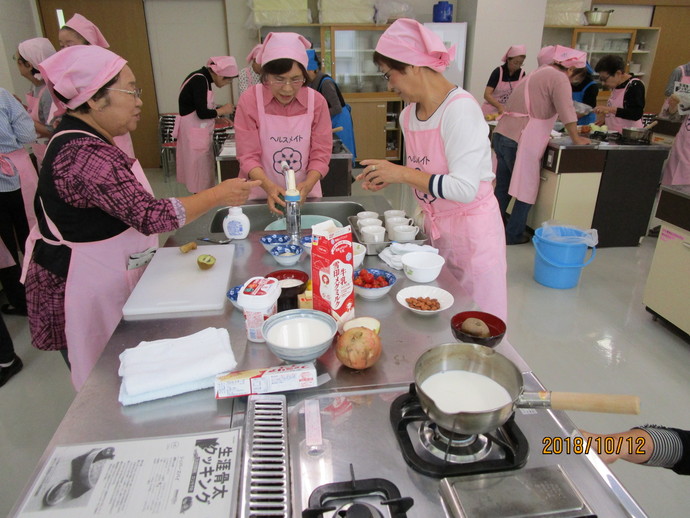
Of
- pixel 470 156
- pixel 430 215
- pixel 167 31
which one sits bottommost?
pixel 430 215

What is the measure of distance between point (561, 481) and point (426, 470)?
0.22 m

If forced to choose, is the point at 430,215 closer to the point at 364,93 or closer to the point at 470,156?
the point at 470,156

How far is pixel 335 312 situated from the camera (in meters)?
1.22

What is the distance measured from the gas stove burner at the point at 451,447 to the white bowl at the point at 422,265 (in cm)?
63

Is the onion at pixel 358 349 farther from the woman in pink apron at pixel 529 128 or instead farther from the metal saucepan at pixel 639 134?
the metal saucepan at pixel 639 134

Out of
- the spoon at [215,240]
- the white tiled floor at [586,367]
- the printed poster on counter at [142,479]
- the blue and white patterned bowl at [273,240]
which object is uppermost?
the blue and white patterned bowl at [273,240]

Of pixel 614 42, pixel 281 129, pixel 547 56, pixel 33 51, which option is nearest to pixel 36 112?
pixel 33 51

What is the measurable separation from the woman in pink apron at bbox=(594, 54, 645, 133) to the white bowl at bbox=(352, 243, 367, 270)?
4311 mm

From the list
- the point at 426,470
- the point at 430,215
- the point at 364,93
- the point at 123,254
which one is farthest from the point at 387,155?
the point at 426,470

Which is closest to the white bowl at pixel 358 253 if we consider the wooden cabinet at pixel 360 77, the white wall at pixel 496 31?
the wooden cabinet at pixel 360 77

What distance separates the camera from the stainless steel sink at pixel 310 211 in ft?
7.84

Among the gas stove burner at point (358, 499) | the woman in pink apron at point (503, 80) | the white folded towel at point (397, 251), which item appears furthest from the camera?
the woman in pink apron at point (503, 80)

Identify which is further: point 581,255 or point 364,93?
point 364,93

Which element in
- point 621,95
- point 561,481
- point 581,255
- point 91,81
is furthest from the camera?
point 621,95
